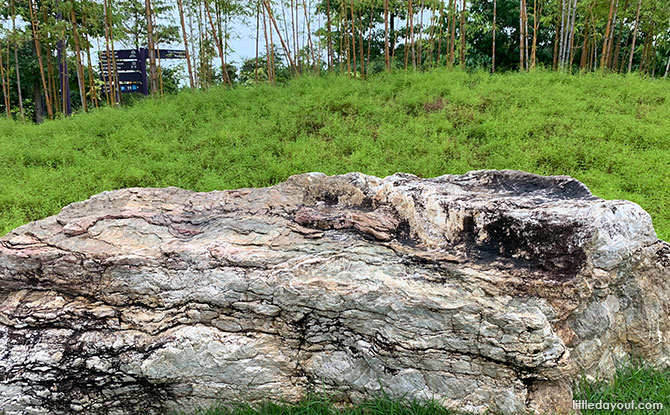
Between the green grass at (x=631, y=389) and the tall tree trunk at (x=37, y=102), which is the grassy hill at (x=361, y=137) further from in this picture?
the tall tree trunk at (x=37, y=102)

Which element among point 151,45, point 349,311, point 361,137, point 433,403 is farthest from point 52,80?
point 433,403

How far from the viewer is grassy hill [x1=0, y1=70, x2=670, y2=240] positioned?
17.8ft

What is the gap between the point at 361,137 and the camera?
647 cm

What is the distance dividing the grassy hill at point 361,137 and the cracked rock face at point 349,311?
2815 mm

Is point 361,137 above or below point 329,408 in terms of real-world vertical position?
above

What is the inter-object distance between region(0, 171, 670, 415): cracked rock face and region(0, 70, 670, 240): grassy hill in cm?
282

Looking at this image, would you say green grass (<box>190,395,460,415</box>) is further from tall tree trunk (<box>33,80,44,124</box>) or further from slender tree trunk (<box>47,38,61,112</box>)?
tall tree trunk (<box>33,80,44,124</box>)

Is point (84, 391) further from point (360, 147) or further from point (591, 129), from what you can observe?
point (591, 129)

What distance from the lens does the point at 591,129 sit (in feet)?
20.3

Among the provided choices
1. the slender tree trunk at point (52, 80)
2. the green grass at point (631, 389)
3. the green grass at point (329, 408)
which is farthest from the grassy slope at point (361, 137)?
the slender tree trunk at point (52, 80)

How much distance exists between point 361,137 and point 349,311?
487 cm

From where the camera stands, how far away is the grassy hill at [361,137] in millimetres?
A: 5434

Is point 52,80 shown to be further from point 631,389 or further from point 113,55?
point 631,389

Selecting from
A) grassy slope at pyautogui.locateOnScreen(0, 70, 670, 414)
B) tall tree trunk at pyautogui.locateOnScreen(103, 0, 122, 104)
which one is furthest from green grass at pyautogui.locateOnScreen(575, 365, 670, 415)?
tall tree trunk at pyautogui.locateOnScreen(103, 0, 122, 104)
